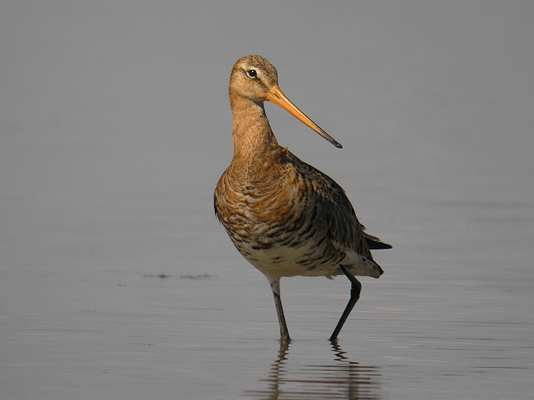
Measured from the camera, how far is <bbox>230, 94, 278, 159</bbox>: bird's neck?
10570 mm

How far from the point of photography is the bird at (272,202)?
1034cm

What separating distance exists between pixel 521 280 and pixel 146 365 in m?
4.41

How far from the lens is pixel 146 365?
9180mm

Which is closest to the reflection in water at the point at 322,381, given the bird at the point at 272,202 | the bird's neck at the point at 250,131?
the bird at the point at 272,202

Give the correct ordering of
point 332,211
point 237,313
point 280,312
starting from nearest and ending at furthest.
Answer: point 280,312
point 332,211
point 237,313

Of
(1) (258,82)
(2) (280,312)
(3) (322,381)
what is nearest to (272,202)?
(2) (280,312)

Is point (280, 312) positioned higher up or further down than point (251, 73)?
further down

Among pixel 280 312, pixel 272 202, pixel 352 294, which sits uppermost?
pixel 272 202

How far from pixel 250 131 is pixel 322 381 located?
2.24 meters

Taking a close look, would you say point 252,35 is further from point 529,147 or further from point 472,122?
point 529,147

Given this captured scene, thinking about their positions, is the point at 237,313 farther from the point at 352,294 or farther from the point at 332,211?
the point at 332,211

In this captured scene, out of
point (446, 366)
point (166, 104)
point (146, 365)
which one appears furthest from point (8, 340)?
point (166, 104)

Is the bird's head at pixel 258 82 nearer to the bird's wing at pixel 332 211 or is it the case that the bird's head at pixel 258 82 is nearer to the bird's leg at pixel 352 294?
the bird's wing at pixel 332 211

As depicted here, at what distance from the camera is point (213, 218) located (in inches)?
594
